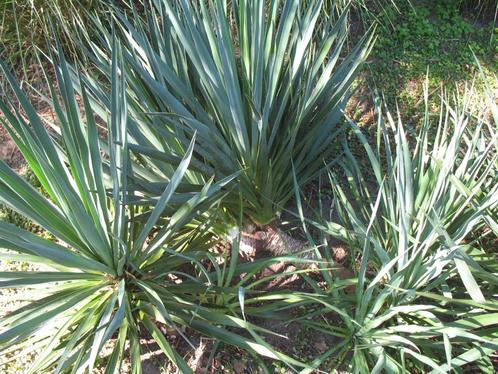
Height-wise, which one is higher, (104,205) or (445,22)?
(445,22)

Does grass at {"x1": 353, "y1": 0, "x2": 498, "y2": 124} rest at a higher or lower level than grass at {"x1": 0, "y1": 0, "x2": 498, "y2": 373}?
higher

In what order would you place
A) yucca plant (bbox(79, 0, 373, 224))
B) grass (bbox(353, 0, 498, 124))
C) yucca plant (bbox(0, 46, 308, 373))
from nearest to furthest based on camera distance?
yucca plant (bbox(0, 46, 308, 373))
yucca plant (bbox(79, 0, 373, 224))
grass (bbox(353, 0, 498, 124))

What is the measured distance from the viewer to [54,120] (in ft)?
9.52

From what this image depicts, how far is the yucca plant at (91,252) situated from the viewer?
1.61m

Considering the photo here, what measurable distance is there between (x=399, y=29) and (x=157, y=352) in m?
2.55

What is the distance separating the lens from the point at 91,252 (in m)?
1.81

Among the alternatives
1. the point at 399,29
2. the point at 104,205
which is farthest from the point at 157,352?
the point at 399,29

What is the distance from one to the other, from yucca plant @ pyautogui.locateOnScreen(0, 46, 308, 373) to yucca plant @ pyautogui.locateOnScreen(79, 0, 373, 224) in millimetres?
190

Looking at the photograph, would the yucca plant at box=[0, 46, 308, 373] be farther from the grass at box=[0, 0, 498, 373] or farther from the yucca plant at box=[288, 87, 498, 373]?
the yucca plant at box=[288, 87, 498, 373]

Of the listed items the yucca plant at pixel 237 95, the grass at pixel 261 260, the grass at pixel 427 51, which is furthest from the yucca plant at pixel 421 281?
the grass at pixel 427 51

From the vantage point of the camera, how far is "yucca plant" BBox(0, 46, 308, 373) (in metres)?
1.61

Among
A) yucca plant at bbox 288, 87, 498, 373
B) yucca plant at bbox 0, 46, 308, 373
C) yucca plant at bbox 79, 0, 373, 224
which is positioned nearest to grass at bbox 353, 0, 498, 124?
yucca plant at bbox 79, 0, 373, 224

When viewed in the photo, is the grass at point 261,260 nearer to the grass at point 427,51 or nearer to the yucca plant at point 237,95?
the yucca plant at point 237,95

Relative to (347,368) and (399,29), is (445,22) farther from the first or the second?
(347,368)
